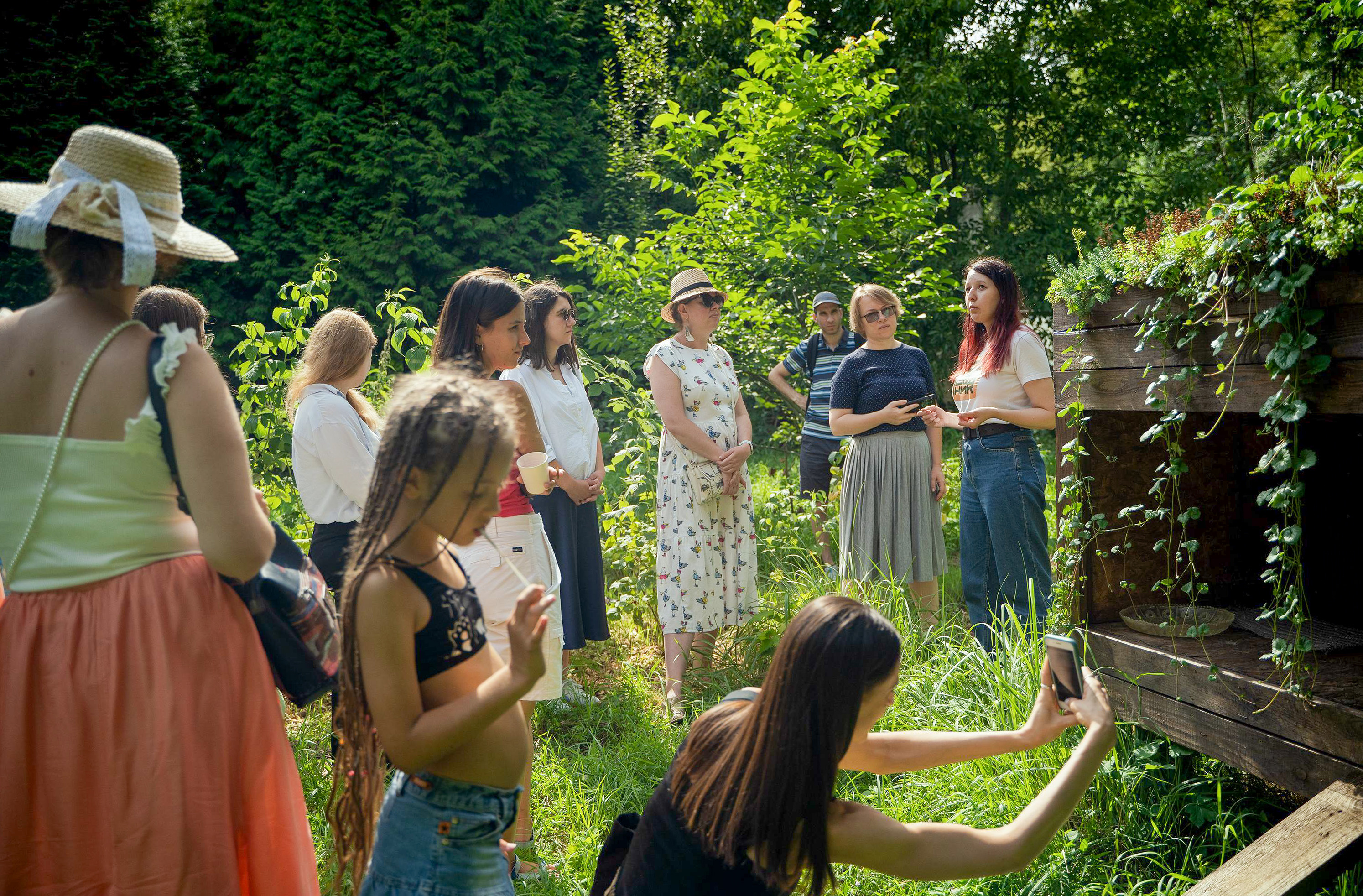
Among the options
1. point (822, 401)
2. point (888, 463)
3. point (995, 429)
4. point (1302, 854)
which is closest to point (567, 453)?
point (888, 463)

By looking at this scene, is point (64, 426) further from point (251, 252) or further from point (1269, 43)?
point (1269, 43)

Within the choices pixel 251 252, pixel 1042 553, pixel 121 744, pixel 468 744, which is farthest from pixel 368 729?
pixel 251 252

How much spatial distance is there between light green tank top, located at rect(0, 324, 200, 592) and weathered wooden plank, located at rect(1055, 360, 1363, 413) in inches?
96.5

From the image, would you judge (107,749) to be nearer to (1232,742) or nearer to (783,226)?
(1232,742)

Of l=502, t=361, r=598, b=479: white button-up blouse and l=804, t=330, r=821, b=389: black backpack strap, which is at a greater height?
l=804, t=330, r=821, b=389: black backpack strap

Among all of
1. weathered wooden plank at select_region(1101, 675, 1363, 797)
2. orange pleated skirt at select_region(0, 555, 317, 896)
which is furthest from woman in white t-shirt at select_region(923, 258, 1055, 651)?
orange pleated skirt at select_region(0, 555, 317, 896)

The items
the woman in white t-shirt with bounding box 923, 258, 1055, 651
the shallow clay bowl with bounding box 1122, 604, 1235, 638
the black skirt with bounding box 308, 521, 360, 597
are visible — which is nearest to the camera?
the shallow clay bowl with bounding box 1122, 604, 1235, 638

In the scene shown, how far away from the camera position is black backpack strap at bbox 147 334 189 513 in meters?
1.62

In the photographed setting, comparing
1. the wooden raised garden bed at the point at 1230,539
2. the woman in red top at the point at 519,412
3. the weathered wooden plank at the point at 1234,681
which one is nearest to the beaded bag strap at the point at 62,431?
the woman in red top at the point at 519,412

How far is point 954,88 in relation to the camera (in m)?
12.4

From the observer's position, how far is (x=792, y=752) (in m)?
1.61

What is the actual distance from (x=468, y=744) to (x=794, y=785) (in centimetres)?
55

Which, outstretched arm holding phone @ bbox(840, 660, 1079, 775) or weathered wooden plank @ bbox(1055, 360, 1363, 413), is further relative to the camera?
weathered wooden plank @ bbox(1055, 360, 1363, 413)

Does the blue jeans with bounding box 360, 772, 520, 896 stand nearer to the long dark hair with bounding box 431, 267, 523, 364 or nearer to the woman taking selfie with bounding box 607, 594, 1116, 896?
the woman taking selfie with bounding box 607, 594, 1116, 896
